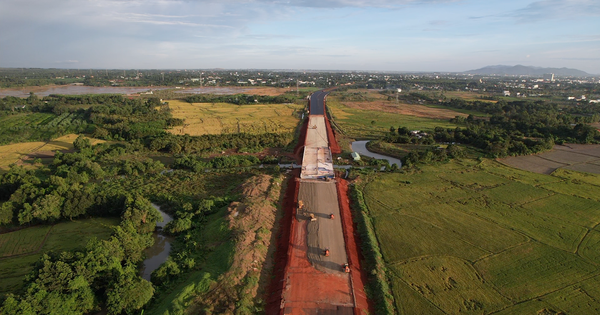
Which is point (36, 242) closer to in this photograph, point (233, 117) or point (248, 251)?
point (248, 251)

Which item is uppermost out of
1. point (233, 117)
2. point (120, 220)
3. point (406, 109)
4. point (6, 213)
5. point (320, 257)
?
point (406, 109)

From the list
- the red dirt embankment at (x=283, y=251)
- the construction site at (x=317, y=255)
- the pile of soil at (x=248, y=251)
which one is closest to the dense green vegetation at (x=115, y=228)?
the pile of soil at (x=248, y=251)

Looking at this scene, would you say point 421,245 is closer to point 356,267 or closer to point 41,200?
point 356,267

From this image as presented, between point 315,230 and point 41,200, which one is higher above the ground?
point 41,200

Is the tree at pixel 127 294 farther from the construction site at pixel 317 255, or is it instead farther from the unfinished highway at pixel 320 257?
the unfinished highway at pixel 320 257

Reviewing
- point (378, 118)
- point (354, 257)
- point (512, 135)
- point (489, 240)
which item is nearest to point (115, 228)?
point (354, 257)

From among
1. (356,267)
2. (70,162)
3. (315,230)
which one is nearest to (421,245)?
(356,267)
